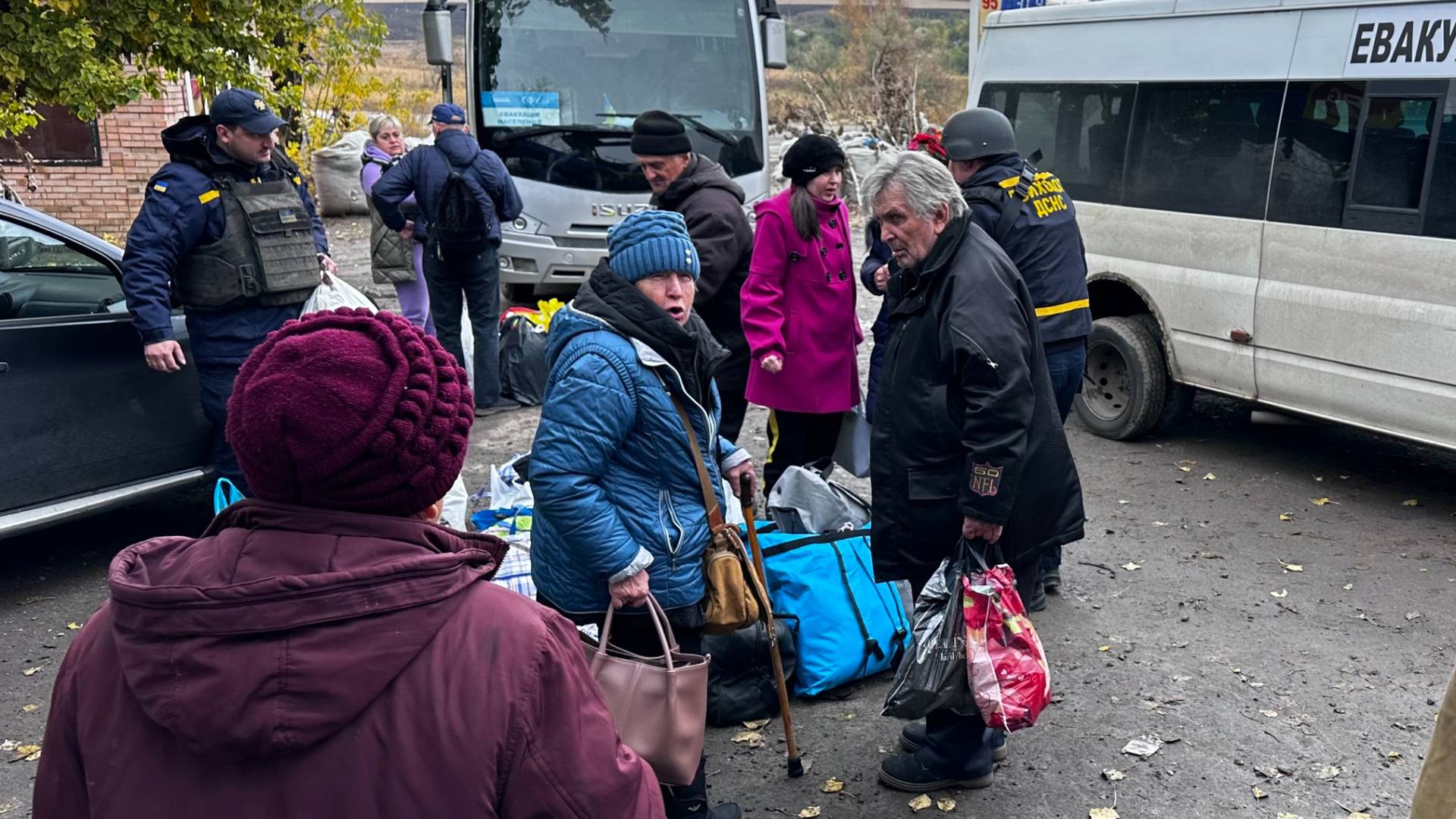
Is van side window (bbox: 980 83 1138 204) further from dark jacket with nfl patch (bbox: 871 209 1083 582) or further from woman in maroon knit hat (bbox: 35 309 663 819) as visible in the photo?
woman in maroon knit hat (bbox: 35 309 663 819)

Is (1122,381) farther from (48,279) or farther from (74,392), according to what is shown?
(48,279)

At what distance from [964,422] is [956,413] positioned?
0.05 m

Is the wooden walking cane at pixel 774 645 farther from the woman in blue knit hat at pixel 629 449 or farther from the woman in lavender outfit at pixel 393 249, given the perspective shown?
the woman in lavender outfit at pixel 393 249

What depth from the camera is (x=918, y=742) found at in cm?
377

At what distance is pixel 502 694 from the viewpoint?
136 cm

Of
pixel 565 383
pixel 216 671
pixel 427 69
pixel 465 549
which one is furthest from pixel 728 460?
pixel 427 69

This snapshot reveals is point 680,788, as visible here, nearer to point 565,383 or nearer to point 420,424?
point 565,383

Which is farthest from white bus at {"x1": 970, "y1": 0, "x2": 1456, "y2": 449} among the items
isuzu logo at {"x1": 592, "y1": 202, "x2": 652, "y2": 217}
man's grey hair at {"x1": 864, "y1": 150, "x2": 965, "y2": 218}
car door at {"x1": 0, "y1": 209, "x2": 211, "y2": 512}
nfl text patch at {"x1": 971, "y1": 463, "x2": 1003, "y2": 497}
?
car door at {"x1": 0, "y1": 209, "x2": 211, "y2": 512}

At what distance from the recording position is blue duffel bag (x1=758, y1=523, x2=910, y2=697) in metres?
4.14

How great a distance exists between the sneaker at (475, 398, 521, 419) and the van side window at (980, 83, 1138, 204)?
11.7 ft

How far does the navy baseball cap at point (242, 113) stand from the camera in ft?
15.8

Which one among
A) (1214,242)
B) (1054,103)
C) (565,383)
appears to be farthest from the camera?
(1054,103)

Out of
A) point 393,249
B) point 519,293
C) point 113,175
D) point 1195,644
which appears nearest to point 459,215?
point 393,249

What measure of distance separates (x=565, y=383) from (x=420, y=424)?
4.79 ft
